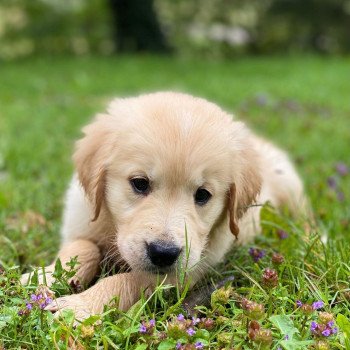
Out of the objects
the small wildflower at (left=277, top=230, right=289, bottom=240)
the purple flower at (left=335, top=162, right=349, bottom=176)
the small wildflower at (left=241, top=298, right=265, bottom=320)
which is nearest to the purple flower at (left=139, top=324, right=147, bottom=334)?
the small wildflower at (left=241, top=298, right=265, bottom=320)

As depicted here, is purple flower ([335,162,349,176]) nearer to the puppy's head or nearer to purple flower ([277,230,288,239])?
purple flower ([277,230,288,239])

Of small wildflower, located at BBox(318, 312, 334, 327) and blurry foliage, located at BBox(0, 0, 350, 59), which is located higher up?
small wildflower, located at BBox(318, 312, 334, 327)

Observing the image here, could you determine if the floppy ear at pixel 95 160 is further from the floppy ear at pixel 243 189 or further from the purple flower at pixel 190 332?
the purple flower at pixel 190 332

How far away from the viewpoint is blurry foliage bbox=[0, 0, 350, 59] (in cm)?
1956

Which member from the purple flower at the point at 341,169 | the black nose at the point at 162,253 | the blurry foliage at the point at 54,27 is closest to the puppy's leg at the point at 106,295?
the black nose at the point at 162,253

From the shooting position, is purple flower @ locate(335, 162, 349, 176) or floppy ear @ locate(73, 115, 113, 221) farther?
purple flower @ locate(335, 162, 349, 176)

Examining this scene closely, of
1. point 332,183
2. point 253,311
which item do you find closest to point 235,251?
point 253,311

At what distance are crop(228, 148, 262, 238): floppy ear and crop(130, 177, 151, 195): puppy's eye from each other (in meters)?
0.49

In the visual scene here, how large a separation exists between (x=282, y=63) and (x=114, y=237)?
13644 millimetres

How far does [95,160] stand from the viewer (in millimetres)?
3049

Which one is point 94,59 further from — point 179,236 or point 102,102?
point 179,236

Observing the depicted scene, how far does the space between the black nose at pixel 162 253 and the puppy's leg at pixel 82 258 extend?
15.5 inches

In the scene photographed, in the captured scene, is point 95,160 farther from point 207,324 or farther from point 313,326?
point 313,326

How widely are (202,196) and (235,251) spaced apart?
52cm
